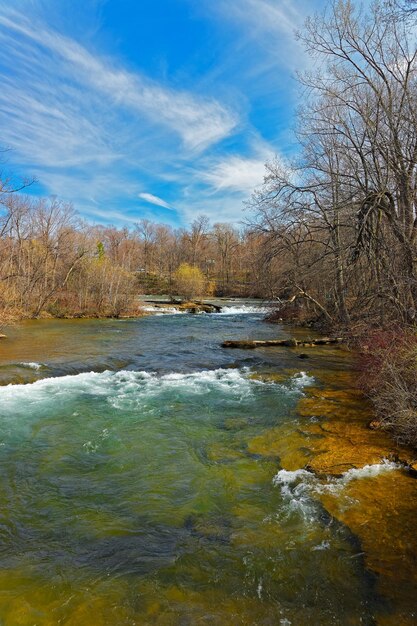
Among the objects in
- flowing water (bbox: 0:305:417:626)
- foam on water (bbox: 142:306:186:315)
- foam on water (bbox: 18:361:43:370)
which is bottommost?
Result: flowing water (bbox: 0:305:417:626)

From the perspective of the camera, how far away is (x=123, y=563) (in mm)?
3826

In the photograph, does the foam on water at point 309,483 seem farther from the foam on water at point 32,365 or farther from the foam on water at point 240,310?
the foam on water at point 240,310

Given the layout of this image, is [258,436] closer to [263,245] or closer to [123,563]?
[123,563]

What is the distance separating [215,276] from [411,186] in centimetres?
6324

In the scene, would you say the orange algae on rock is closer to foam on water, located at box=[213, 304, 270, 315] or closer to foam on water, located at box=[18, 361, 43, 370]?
foam on water, located at box=[18, 361, 43, 370]

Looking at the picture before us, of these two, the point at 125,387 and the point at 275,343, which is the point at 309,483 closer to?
the point at 125,387

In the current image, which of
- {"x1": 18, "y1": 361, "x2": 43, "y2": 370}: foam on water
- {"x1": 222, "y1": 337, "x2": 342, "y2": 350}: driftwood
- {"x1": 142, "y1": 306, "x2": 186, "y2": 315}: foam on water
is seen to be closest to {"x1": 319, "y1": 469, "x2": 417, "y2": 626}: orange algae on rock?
{"x1": 18, "y1": 361, "x2": 43, "y2": 370}: foam on water

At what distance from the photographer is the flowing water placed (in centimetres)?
334

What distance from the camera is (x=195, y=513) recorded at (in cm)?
469

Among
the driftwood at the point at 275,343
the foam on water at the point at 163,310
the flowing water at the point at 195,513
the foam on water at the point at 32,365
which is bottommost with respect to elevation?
the flowing water at the point at 195,513

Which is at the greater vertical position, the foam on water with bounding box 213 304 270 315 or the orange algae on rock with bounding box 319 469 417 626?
the foam on water with bounding box 213 304 270 315

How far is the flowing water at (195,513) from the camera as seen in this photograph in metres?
3.34

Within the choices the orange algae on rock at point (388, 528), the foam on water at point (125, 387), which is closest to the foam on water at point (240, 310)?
the foam on water at point (125, 387)

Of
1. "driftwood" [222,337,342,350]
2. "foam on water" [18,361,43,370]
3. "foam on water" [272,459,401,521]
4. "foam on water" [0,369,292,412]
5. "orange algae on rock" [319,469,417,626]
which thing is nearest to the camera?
"orange algae on rock" [319,469,417,626]
